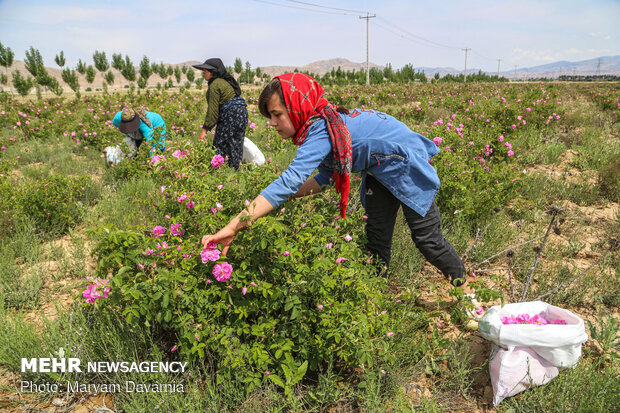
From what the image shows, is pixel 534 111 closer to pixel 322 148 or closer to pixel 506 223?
pixel 506 223

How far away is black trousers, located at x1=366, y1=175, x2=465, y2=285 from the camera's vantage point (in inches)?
83.7

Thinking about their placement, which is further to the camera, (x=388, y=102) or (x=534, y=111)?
(x=388, y=102)

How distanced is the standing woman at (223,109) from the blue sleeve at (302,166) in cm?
255

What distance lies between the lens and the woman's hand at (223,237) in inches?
59.0

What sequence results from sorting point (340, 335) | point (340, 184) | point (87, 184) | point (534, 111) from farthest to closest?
point (534, 111)
point (87, 184)
point (340, 184)
point (340, 335)

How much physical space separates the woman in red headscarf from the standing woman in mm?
2402

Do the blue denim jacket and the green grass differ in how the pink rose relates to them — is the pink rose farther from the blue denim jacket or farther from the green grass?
the green grass

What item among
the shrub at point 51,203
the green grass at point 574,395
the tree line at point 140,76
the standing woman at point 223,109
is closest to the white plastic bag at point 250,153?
the standing woman at point 223,109

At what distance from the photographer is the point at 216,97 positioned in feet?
13.2

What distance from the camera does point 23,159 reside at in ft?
20.8

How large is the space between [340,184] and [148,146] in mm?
3195

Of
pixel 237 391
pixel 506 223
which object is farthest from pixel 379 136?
pixel 506 223

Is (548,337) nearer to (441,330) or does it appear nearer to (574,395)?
(574,395)

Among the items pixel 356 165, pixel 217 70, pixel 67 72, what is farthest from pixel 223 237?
pixel 67 72
